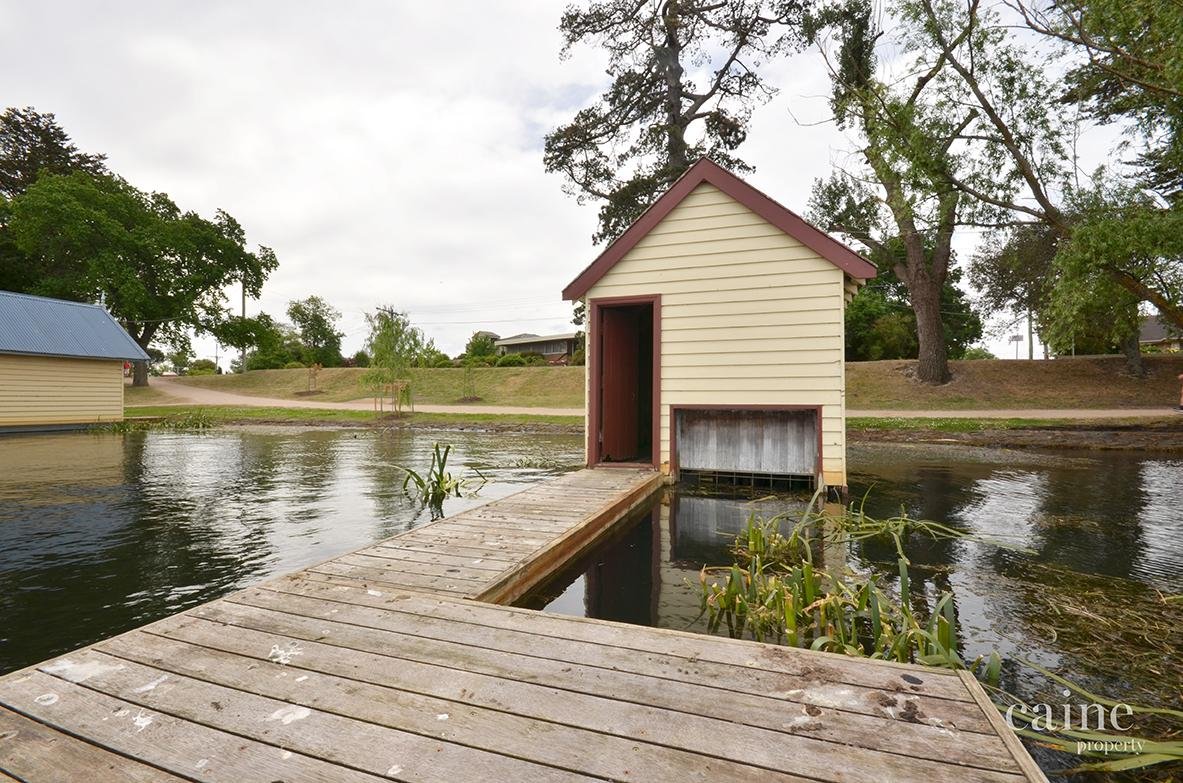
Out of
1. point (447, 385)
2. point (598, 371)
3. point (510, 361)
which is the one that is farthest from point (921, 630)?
point (510, 361)

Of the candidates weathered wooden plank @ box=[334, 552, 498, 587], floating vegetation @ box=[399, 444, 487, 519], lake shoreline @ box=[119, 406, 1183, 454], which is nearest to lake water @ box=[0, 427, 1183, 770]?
floating vegetation @ box=[399, 444, 487, 519]

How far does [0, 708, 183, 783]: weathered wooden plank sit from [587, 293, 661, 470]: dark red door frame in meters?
7.19

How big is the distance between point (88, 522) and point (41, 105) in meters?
47.1

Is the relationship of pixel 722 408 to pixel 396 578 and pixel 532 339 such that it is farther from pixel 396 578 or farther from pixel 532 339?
pixel 532 339

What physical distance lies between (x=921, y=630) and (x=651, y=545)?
309cm

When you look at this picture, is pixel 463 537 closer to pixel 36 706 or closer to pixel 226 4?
pixel 36 706

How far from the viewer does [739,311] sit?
26.0 feet

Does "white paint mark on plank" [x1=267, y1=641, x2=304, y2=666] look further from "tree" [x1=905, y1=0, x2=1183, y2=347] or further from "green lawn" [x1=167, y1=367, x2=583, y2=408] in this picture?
"green lawn" [x1=167, y1=367, x2=583, y2=408]

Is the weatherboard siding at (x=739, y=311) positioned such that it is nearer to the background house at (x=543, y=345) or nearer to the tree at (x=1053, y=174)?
the tree at (x=1053, y=174)

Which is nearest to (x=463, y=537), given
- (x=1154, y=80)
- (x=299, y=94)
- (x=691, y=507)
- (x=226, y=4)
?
(x=691, y=507)

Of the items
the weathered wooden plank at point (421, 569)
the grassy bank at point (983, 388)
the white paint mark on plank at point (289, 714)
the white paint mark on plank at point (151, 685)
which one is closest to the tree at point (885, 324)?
the grassy bank at point (983, 388)

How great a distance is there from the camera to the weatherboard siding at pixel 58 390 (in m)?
18.0

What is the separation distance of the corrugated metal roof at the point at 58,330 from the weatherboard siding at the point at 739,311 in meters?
22.1

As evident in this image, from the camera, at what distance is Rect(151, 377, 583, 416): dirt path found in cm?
2469
